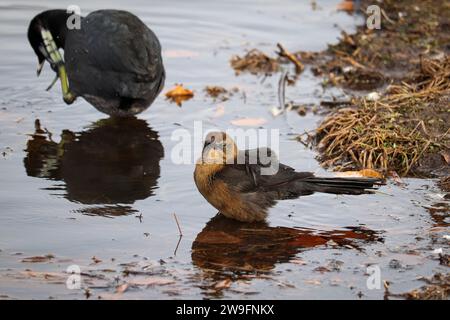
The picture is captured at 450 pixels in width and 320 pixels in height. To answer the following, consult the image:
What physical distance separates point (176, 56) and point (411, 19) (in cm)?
297

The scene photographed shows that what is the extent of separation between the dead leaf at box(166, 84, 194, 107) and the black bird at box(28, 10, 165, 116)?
53 centimetres

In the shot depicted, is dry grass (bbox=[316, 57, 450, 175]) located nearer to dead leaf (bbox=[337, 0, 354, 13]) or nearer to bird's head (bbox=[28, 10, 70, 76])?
bird's head (bbox=[28, 10, 70, 76])

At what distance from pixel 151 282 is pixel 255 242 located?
→ 3.26 ft

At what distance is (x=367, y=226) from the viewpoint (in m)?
5.79

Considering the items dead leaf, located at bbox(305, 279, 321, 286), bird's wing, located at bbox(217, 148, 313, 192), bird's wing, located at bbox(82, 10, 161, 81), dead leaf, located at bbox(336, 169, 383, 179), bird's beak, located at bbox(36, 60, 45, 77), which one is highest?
bird's wing, located at bbox(82, 10, 161, 81)

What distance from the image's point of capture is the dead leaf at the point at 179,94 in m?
8.60

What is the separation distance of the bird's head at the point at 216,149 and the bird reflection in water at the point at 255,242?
43 centimetres

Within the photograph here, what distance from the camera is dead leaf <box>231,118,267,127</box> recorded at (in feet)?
25.7

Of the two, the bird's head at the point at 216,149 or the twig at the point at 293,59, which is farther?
the twig at the point at 293,59

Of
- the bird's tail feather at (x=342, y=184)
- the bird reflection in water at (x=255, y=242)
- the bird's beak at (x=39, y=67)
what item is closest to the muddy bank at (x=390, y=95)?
the bird's tail feather at (x=342, y=184)

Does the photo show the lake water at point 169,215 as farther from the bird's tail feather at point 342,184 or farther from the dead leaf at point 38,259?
the bird's tail feather at point 342,184

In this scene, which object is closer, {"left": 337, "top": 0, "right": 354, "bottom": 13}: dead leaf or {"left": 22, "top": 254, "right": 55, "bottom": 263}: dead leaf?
{"left": 22, "top": 254, "right": 55, "bottom": 263}: dead leaf

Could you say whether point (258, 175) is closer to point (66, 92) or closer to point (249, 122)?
point (249, 122)

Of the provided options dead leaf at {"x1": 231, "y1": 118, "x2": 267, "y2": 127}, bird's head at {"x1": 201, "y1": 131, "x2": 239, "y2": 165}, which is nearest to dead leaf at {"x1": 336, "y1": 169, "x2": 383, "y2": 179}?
bird's head at {"x1": 201, "y1": 131, "x2": 239, "y2": 165}
